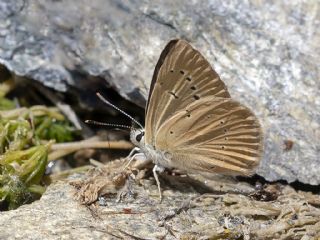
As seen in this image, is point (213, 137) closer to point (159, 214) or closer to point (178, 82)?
point (178, 82)

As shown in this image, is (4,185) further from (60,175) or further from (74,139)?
(74,139)

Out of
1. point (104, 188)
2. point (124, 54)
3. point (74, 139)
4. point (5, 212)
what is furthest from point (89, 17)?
point (5, 212)

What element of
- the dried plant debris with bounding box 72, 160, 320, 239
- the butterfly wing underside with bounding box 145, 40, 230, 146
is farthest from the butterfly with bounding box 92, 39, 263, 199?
the dried plant debris with bounding box 72, 160, 320, 239

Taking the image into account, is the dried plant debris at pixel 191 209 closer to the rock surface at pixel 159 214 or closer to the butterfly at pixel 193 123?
the rock surface at pixel 159 214

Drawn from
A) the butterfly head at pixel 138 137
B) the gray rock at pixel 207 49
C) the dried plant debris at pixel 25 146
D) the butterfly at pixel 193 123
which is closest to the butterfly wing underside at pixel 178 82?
the butterfly at pixel 193 123

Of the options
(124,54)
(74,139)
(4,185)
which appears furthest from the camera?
(74,139)

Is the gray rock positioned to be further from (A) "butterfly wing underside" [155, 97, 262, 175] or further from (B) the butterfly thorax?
(B) the butterfly thorax
